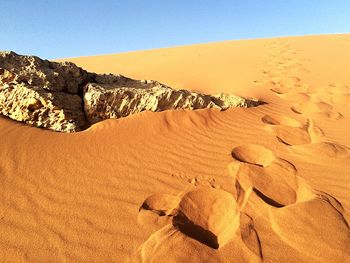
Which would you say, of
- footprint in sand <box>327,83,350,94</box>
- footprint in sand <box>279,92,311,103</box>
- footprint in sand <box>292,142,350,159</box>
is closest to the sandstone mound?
footprint in sand <box>292,142,350,159</box>

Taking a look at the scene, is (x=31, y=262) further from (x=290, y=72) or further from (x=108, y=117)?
(x=290, y=72)

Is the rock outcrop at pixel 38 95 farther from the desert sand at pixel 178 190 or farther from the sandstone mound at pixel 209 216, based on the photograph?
the sandstone mound at pixel 209 216

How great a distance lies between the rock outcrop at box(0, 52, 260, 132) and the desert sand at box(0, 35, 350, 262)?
5.9 inches

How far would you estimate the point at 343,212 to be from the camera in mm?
2125

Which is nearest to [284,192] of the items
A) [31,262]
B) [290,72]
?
[31,262]

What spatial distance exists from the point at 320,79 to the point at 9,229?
23.0 feet

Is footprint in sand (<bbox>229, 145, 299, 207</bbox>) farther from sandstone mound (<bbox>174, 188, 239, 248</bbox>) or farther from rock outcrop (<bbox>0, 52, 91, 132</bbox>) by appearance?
rock outcrop (<bbox>0, 52, 91, 132</bbox>)

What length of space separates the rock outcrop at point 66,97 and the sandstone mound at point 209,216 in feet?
5.26

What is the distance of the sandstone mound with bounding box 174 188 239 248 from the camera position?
188 cm

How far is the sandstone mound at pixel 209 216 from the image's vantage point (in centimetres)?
188

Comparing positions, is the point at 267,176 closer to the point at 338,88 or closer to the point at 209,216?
the point at 209,216

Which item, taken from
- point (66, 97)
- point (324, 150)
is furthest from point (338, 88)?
point (66, 97)

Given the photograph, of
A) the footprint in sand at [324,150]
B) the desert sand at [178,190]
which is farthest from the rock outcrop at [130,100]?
the footprint in sand at [324,150]

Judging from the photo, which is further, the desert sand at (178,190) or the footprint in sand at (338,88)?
the footprint in sand at (338,88)
